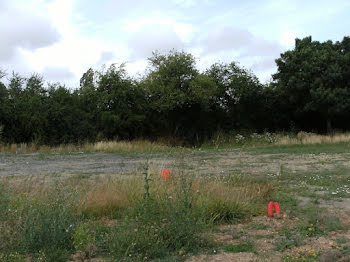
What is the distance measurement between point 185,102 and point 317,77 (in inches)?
341

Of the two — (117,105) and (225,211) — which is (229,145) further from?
(225,211)

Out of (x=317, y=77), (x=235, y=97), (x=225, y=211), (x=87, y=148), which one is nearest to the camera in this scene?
(x=225, y=211)

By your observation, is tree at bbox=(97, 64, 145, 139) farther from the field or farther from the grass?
the field

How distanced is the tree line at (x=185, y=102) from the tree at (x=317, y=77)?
2.5 inches

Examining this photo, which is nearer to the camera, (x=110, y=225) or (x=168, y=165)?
(x=110, y=225)

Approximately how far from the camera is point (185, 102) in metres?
24.5

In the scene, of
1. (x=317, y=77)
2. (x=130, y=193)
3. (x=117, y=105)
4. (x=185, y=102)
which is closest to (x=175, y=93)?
(x=185, y=102)

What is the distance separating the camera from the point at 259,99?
27641 millimetres

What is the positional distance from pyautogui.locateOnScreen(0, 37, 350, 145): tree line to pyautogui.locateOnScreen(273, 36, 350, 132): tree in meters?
0.06

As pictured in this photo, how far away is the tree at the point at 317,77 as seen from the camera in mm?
23516

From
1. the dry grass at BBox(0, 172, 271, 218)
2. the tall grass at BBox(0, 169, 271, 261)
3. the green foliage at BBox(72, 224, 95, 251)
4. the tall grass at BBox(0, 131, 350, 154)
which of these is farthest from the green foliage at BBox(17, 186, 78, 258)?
the tall grass at BBox(0, 131, 350, 154)

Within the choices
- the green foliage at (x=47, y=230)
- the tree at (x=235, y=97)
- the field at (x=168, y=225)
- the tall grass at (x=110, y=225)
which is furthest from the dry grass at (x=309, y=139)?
the green foliage at (x=47, y=230)

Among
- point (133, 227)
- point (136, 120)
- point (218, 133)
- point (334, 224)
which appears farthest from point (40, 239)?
point (218, 133)

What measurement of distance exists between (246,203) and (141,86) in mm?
18304
